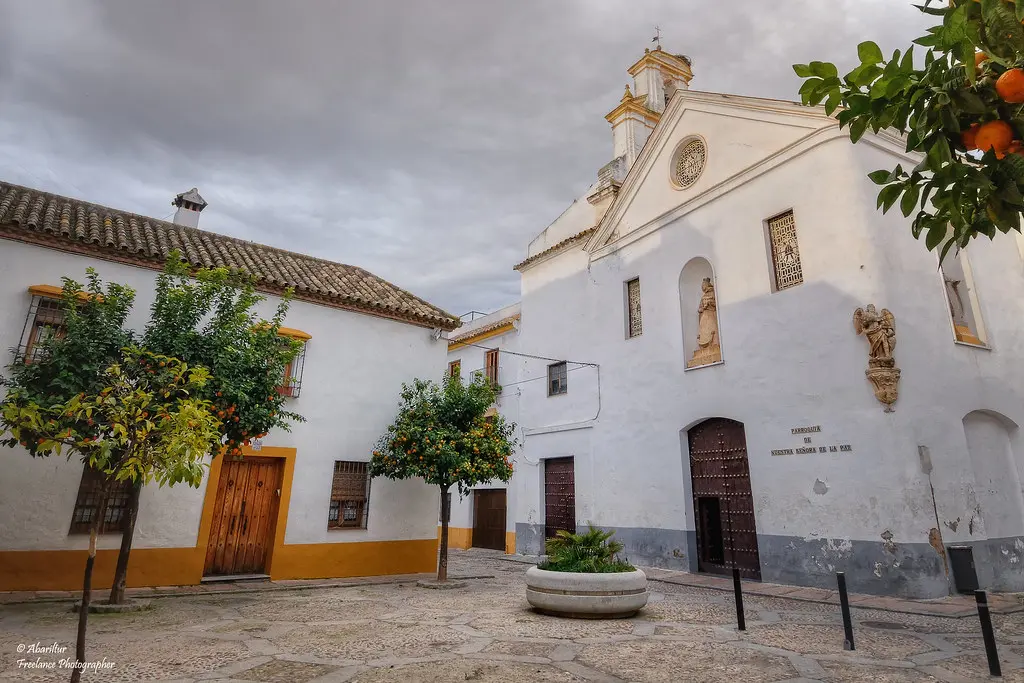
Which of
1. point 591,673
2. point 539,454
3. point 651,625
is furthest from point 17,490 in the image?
point 539,454

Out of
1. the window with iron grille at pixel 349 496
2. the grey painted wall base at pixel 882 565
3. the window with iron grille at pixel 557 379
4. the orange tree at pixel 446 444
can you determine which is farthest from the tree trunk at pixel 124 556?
the window with iron grille at pixel 557 379

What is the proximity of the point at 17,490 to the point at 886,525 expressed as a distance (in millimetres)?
14054

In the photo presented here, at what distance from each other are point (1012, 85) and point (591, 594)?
7012 mm

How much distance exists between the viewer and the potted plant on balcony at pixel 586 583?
749cm

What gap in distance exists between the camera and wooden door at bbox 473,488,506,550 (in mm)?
19109

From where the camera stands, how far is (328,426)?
11492mm

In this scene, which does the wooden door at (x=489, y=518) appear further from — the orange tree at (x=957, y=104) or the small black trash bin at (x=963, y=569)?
the orange tree at (x=957, y=104)

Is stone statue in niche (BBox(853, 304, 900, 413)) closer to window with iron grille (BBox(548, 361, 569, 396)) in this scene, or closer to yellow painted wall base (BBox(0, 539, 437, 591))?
window with iron grille (BBox(548, 361, 569, 396))

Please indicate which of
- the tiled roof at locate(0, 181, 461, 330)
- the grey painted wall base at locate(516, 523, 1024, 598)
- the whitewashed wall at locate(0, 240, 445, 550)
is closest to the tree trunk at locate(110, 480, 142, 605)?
the whitewashed wall at locate(0, 240, 445, 550)

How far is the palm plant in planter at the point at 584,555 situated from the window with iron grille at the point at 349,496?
4.91m

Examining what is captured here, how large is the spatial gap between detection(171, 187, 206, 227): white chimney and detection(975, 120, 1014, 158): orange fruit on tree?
53.1 ft

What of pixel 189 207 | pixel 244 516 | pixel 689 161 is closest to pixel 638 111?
pixel 689 161

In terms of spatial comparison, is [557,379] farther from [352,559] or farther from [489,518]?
[352,559]

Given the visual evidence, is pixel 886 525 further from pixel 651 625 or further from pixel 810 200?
pixel 810 200
